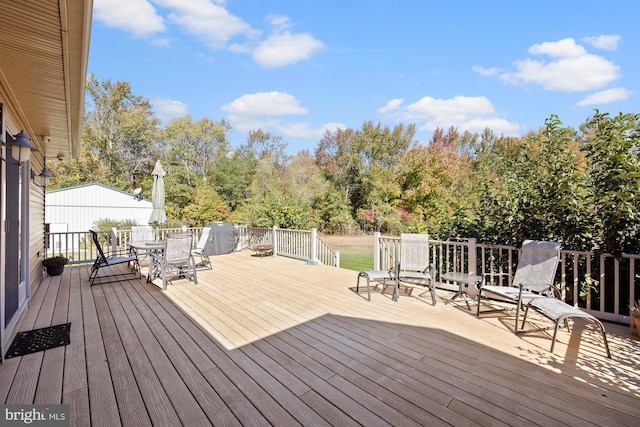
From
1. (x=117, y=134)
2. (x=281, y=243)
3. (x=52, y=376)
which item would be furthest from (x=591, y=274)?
(x=117, y=134)

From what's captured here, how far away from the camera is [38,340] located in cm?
301

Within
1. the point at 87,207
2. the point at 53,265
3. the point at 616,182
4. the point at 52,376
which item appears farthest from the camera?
the point at 87,207

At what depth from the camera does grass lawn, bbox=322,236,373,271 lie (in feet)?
34.4

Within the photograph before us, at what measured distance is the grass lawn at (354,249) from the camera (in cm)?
1049

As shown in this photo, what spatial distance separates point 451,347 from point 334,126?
21.9 meters

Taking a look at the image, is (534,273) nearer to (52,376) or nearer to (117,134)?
(52,376)

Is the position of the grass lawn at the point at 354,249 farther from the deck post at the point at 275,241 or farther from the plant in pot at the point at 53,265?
the plant in pot at the point at 53,265

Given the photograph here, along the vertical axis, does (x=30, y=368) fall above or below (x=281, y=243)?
below

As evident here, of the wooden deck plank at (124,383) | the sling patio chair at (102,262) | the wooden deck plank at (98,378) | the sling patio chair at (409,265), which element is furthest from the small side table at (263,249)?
the wooden deck plank at (124,383)

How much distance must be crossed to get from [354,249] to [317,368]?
1205 centimetres

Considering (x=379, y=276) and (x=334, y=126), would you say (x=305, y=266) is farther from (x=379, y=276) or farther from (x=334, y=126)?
(x=334, y=126)

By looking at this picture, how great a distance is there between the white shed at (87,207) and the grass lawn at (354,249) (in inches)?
405

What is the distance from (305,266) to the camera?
720 centimetres

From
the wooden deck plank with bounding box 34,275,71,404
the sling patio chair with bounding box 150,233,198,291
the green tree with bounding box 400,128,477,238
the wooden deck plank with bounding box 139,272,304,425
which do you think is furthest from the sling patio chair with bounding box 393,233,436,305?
the green tree with bounding box 400,128,477,238
